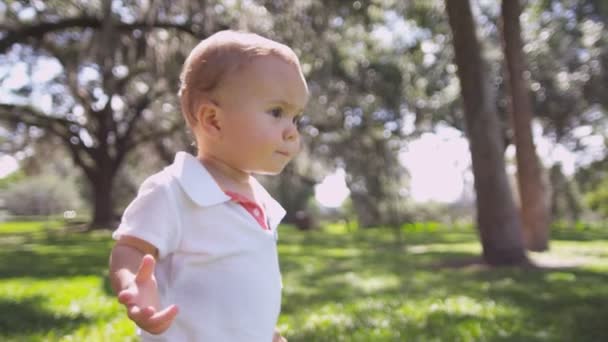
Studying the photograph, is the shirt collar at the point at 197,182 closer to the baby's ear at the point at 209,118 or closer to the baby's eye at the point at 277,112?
the baby's ear at the point at 209,118

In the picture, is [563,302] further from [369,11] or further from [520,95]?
[369,11]

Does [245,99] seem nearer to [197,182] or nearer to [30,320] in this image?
[197,182]

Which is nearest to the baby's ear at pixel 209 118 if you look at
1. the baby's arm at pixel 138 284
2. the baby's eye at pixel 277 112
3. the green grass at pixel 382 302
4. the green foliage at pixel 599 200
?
the baby's eye at pixel 277 112

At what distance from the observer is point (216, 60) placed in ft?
5.07

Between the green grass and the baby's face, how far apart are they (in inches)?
85.0

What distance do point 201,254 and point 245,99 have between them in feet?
1.39

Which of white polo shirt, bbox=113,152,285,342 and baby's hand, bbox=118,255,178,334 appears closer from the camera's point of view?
baby's hand, bbox=118,255,178,334

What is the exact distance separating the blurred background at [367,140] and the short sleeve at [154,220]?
86.3 inches

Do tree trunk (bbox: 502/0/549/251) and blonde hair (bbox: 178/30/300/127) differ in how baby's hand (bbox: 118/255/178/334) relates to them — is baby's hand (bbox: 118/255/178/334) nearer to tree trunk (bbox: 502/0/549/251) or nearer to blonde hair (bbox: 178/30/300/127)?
blonde hair (bbox: 178/30/300/127)

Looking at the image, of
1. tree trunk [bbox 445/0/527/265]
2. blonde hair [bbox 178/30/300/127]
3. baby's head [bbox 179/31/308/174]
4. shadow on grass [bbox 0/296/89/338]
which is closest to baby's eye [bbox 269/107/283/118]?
baby's head [bbox 179/31/308/174]

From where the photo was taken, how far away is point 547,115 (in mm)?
23703

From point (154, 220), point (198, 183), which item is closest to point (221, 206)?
point (198, 183)

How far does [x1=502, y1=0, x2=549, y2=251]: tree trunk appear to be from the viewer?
981cm

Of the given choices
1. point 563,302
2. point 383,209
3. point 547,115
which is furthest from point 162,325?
point 547,115
